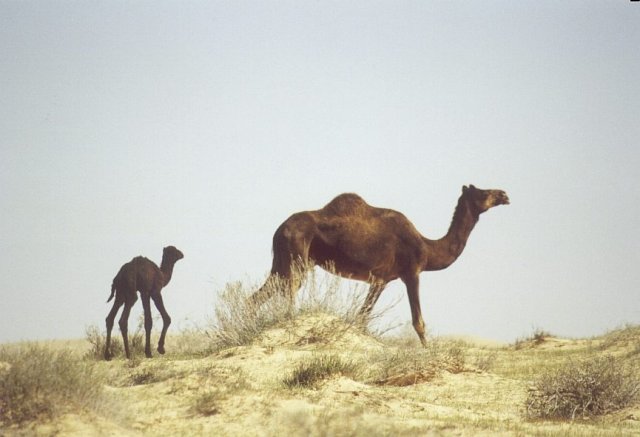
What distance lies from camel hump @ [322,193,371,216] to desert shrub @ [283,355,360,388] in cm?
532

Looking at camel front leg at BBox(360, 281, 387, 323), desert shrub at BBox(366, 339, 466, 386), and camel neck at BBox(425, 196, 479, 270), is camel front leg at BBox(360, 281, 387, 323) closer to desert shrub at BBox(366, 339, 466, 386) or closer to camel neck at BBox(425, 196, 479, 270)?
camel neck at BBox(425, 196, 479, 270)

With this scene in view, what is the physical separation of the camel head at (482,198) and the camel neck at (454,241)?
0.43ft

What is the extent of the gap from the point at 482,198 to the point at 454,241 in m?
1.19

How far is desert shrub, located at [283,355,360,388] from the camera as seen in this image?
9570 millimetres

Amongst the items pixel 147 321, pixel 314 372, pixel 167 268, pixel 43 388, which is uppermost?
pixel 167 268

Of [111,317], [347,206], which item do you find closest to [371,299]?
[347,206]

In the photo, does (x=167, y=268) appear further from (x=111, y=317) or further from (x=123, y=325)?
(x=123, y=325)

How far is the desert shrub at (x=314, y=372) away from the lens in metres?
9.57

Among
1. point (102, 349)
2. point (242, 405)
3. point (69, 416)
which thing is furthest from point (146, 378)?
point (102, 349)

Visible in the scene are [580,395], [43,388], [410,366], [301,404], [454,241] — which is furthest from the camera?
[454,241]

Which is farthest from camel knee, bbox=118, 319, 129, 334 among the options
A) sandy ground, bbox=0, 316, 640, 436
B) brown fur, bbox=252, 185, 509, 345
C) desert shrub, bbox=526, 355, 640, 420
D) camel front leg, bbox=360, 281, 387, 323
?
desert shrub, bbox=526, 355, 640, 420

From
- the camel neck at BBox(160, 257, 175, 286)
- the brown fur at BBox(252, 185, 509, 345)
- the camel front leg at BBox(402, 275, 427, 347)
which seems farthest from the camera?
the camel neck at BBox(160, 257, 175, 286)

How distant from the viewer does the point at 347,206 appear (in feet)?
49.4

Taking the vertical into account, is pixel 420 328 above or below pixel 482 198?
below
